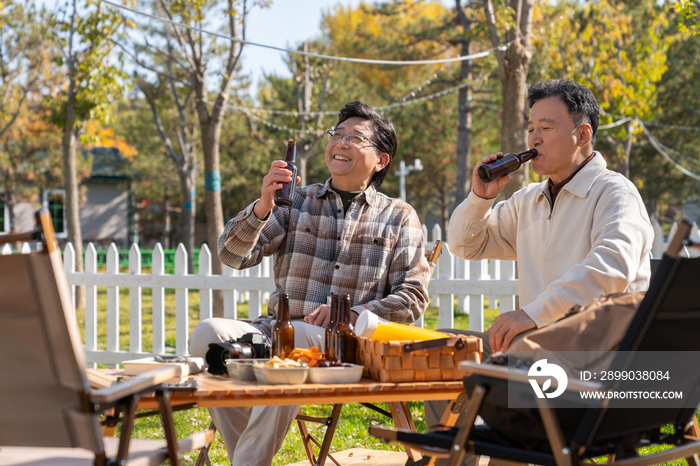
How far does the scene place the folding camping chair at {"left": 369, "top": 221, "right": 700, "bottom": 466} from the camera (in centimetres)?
162

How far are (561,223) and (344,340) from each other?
1.10 meters

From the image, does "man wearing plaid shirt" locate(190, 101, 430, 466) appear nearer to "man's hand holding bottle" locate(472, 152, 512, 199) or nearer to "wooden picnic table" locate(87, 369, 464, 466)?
"man's hand holding bottle" locate(472, 152, 512, 199)

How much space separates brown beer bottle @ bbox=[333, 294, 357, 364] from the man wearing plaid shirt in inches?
21.8

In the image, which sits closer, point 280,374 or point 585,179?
point 280,374

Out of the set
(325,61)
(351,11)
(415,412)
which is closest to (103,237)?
(325,61)

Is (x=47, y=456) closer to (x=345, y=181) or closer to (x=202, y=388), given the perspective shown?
(x=202, y=388)

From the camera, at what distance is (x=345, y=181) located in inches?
130

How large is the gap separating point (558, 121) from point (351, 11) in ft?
133

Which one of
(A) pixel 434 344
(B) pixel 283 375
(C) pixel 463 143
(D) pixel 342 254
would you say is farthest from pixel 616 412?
(C) pixel 463 143

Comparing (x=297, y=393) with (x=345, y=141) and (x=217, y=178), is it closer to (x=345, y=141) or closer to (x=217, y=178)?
(x=345, y=141)

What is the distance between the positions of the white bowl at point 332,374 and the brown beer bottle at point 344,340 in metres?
0.22

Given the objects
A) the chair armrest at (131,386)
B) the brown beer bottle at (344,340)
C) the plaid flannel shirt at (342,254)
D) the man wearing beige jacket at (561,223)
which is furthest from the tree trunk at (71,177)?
the chair armrest at (131,386)

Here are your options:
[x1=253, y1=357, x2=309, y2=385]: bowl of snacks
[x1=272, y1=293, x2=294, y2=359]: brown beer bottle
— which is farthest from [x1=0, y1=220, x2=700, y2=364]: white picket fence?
[x1=253, y1=357, x2=309, y2=385]: bowl of snacks

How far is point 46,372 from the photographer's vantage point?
1.58 m
